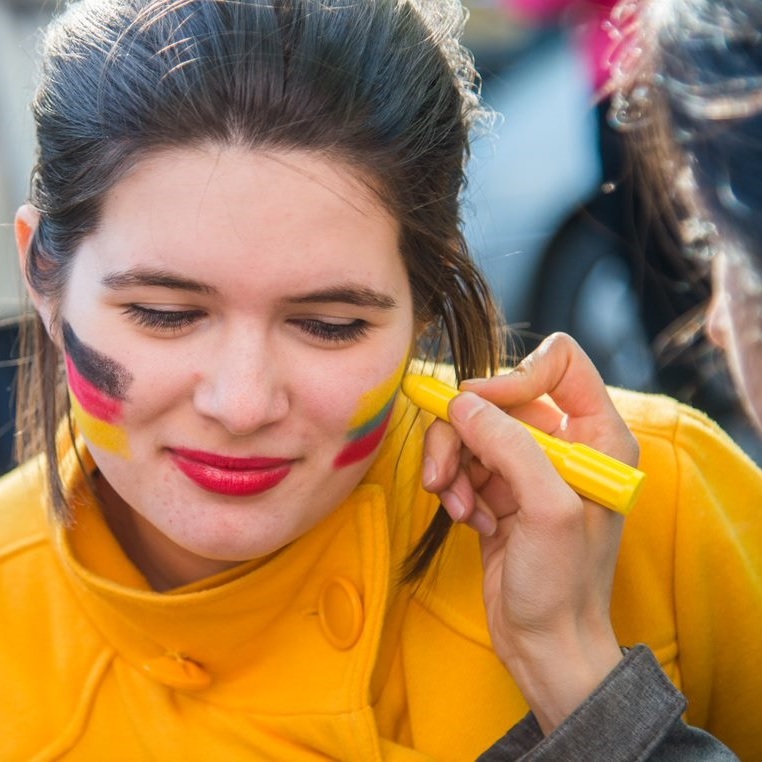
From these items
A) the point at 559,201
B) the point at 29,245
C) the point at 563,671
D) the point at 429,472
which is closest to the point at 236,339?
the point at 429,472

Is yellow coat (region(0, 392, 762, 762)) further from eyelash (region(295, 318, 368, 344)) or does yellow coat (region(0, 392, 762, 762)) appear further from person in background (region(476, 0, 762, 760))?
eyelash (region(295, 318, 368, 344))

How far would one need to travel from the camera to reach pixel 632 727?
55.7 inches

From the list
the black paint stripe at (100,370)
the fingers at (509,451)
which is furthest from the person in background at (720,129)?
the black paint stripe at (100,370)

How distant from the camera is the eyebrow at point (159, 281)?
1386mm

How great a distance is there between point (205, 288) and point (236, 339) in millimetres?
71

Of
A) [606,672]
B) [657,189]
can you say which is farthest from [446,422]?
[657,189]

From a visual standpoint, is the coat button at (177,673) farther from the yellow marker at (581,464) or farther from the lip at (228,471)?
the yellow marker at (581,464)

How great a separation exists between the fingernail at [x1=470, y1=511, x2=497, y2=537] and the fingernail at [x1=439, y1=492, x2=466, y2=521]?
4 cm

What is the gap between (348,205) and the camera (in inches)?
56.4

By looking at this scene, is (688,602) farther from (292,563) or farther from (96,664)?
(96,664)

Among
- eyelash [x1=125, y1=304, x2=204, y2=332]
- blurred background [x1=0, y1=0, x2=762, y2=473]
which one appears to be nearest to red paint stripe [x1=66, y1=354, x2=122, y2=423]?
eyelash [x1=125, y1=304, x2=204, y2=332]

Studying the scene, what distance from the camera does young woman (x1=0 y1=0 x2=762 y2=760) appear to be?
1.41 m

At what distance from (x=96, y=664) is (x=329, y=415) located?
533 mm

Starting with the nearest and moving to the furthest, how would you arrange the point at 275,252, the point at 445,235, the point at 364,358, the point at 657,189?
the point at 275,252 < the point at 364,358 < the point at 445,235 < the point at 657,189
